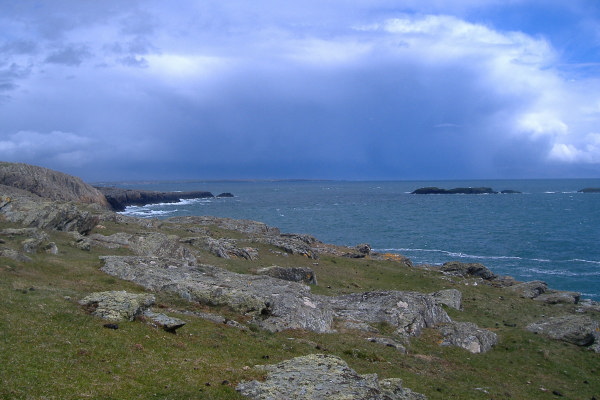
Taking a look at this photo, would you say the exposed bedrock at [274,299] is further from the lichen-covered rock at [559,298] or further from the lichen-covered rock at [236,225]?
the lichen-covered rock at [236,225]

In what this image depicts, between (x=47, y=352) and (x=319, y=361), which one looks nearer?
(x=47, y=352)

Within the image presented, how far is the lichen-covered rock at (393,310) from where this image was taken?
1312 inches

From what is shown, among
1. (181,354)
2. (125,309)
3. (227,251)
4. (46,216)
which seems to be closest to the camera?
(181,354)

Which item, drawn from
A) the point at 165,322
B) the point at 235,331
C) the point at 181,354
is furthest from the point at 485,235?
the point at 181,354

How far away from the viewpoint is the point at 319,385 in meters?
16.2

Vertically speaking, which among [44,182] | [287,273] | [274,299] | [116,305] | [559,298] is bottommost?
[559,298]

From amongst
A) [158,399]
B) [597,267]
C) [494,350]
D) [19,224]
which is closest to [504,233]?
[597,267]

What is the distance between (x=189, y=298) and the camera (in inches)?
1144

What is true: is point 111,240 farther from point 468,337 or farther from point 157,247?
point 468,337

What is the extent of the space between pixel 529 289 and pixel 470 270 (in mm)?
11910

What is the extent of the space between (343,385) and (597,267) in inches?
3294

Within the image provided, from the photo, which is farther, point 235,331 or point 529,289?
point 529,289

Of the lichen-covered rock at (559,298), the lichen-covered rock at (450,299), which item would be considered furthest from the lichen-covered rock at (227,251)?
the lichen-covered rock at (559,298)

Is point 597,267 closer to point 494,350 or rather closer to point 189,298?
point 494,350
